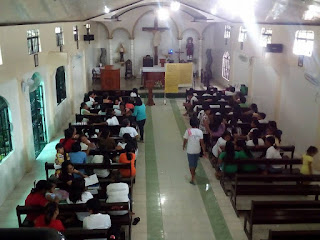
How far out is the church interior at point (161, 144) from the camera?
6.39 meters

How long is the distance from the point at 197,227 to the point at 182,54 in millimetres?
17813

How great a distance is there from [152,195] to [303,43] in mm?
6334

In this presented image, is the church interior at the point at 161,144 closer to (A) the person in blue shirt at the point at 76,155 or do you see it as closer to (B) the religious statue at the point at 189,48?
(A) the person in blue shirt at the point at 76,155

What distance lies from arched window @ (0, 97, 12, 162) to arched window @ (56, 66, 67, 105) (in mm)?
4944

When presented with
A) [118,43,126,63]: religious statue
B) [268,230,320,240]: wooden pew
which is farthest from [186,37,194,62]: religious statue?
[268,230,320,240]: wooden pew

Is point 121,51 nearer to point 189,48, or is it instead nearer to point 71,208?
point 189,48

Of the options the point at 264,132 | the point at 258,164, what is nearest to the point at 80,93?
the point at 264,132

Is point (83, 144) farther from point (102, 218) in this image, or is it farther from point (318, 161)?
point (318, 161)

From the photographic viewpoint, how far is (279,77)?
1217 cm

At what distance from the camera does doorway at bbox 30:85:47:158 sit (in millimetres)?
10609

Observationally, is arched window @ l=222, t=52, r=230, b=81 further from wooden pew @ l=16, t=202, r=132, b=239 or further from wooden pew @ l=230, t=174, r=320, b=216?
wooden pew @ l=16, t=202, r=132, b=239

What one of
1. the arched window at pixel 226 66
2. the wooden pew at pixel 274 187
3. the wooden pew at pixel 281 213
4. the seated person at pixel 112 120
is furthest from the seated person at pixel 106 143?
the arched window at pixel 226 66

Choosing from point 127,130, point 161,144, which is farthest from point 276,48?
point 127,130

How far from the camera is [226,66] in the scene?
66.6ft
